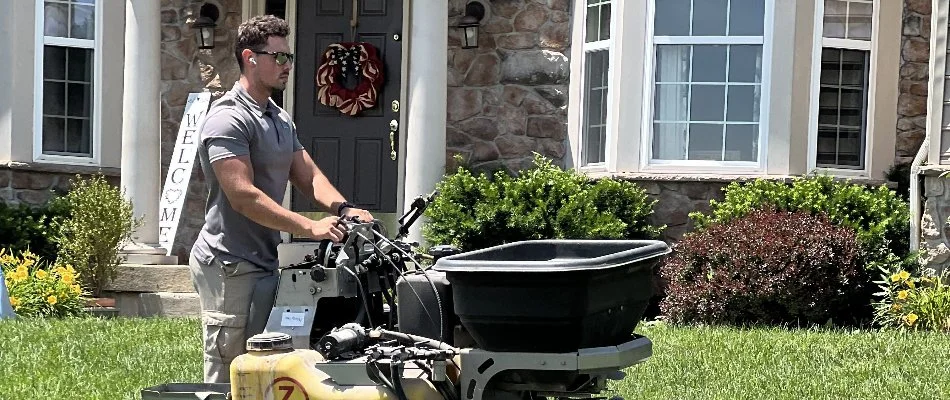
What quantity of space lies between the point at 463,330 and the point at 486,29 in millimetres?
7064

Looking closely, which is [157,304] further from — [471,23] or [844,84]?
[844,84]

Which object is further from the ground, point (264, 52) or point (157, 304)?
point (264, 52)

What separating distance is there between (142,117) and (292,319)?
276 inches

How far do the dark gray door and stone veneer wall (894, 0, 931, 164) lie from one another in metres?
4.10

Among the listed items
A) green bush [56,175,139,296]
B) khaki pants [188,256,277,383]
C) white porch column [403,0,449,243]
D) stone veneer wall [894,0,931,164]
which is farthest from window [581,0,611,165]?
khaki pants [188,256,277,383]

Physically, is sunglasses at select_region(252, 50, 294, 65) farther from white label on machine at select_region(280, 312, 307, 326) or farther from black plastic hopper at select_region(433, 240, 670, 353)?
black plastic hopper at select_region(433, 240, 670, 353)

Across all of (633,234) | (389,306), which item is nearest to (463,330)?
(389,306)

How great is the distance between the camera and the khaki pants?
16.4 feet

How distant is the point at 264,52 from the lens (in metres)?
4.96

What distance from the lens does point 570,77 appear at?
11297 mm

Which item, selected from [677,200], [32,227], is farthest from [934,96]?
[32,227]

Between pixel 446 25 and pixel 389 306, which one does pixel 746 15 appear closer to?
pixel 446 25

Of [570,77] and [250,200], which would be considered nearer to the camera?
[250,200]

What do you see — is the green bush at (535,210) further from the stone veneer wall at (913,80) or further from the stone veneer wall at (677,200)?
the stone veneer wall at (913,80)
